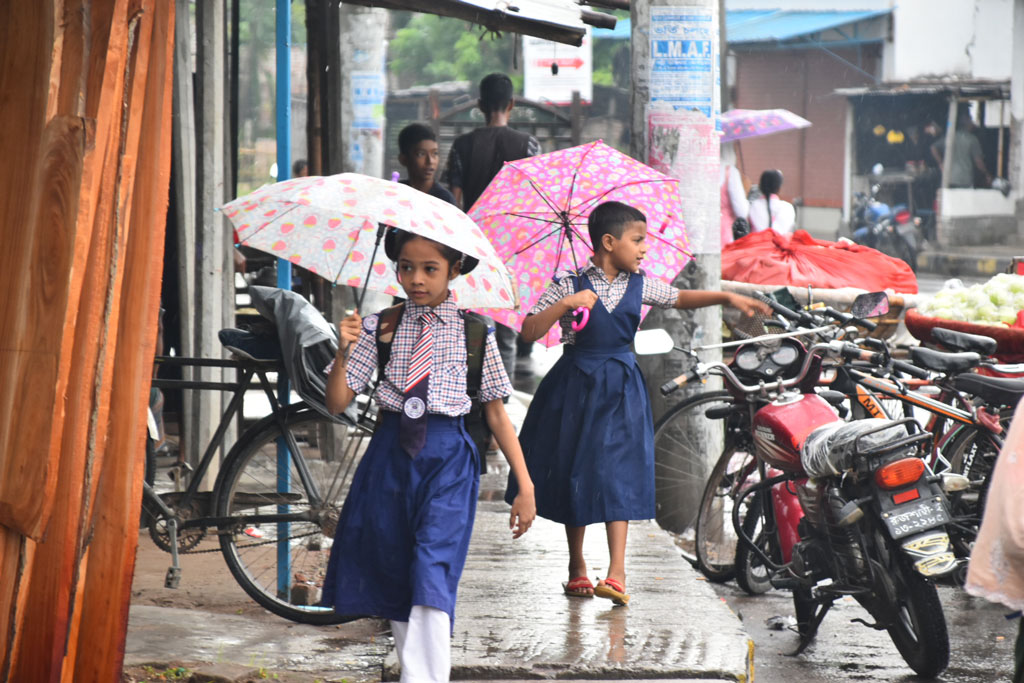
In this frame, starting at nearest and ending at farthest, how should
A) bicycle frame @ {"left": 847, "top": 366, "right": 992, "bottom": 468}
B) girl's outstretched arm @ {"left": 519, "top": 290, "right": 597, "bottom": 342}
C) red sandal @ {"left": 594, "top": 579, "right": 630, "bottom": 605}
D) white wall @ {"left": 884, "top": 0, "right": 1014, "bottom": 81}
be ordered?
1. girl's outstretched arm @ {"left": 519, "top": 290, "right": 597, "bottom": 342}
2. red sandal @ {"left": 594, "top": 579, "right": 630, "bottom": 605}
3. bicycle frame @ {"left": 847, "top": 366, "right": 992, "bottom": 468}
4. white wall @ {"left": 884, "top": 0, "right": 1014, "bottom": 81}

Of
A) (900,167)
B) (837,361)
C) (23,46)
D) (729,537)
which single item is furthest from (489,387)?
(900,167)

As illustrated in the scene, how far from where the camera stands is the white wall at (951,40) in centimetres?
2416

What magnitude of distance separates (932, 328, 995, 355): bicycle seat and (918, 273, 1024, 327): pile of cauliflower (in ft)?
1.05

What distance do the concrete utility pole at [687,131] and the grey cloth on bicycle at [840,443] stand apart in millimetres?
1776

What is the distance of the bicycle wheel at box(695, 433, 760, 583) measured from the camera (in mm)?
5652

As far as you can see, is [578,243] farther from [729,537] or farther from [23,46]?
[23,46]

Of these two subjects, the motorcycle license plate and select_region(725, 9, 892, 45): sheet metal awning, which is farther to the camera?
select_region(725, 9, 892, 45): sheet metal awning

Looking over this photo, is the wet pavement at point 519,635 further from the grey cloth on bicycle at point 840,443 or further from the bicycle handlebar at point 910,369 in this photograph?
the bicycle handlebar at point 910,369

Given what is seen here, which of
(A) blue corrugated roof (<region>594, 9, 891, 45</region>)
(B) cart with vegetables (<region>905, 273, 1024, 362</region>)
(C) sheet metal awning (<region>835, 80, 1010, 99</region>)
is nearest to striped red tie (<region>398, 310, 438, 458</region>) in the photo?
(B) cart with vegetables (<region>905, 273, 1024, 362</region>)

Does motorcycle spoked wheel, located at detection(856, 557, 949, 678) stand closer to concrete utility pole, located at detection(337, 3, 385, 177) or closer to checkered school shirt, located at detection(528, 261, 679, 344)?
checkered school shirt, located at detection(528, 261, 679, 344)

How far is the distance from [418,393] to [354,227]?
806 millimetres

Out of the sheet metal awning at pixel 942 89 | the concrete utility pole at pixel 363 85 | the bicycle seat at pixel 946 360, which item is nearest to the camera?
the bicycle seat at pixel 946 360

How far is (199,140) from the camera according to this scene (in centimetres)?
564

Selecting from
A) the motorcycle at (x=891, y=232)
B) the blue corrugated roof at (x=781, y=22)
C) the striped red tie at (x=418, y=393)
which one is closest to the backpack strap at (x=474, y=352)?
the striped red tie at (x=418, y=393)
